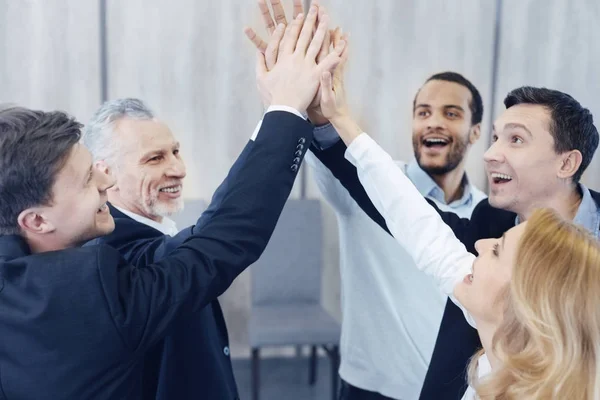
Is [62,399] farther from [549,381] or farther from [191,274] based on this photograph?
[549,381]

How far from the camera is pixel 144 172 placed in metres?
1.47

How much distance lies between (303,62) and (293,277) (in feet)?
7.22

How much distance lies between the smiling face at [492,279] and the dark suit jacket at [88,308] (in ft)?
1.40

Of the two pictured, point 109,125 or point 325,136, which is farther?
point 109,125

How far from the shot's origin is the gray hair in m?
1.47

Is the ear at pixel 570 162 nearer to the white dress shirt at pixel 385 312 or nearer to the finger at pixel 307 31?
the white dress shirt at pixel 385 312

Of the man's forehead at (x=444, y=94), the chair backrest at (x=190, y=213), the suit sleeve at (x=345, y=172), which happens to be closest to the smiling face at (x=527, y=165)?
the suit sleeve at (x=345, y=172)

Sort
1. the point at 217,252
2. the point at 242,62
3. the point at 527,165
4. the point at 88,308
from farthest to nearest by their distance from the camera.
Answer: the point at 242,62, the point at 527,165, the point at 217,252, the point at 88,308

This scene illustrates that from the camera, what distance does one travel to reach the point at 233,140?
12.1ft

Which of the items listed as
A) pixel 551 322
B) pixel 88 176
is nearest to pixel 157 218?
pixel 88 176

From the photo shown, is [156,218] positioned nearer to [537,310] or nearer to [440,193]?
[537,310]

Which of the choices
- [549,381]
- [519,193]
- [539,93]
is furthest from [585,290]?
[539,93]

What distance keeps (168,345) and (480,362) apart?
0.62m

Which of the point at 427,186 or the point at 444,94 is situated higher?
the point at 444,94
